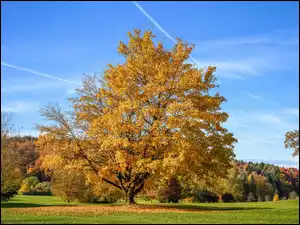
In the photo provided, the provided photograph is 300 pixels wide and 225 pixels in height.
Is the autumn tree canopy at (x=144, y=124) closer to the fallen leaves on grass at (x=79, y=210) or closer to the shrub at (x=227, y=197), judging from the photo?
the fallen leaves on grass at (x=79, y=210)

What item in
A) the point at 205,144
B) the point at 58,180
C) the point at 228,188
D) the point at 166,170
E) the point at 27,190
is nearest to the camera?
the point at 166,170

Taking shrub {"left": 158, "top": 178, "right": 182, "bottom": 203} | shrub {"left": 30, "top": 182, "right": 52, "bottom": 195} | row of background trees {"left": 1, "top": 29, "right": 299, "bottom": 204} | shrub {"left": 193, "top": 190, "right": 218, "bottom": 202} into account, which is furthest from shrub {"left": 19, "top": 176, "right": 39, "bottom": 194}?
row of background trees {"left": 1, "top": 29, "right": 299, "bottom": 204}

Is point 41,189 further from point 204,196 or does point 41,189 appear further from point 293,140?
point 293,140

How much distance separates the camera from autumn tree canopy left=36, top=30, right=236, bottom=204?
92.8 ft

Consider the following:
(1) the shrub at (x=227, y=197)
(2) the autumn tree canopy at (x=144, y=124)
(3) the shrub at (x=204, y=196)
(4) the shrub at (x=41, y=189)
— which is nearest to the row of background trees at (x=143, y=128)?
(2) the autumn tree canopy at (x=144, y=124)

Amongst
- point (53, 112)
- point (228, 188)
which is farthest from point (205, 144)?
point (228, 188)

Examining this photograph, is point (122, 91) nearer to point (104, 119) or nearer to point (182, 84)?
point (104, 119)

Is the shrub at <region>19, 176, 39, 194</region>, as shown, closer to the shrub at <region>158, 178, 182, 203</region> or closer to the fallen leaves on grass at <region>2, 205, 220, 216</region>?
the shrub at <region>158, 178, 182, 203</region>

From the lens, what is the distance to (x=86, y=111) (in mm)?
32625

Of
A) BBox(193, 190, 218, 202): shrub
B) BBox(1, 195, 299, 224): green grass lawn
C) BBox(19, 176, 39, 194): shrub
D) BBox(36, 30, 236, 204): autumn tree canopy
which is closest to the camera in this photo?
BBox(1, 195, 299, 224): green grass lawn

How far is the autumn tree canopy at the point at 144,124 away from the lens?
2828 centimetres

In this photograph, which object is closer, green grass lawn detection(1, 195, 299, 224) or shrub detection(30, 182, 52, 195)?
green grass lawn detection(1, 195, 299, 224)

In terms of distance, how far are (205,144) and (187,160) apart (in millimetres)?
2493

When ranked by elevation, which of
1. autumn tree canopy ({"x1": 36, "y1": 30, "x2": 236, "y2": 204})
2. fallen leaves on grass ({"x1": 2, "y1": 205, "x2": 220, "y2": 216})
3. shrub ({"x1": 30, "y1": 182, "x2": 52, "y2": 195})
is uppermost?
autumn tree canopy ({"x1": 36, "y1": 30, "x2": 236, "y2": 204})
